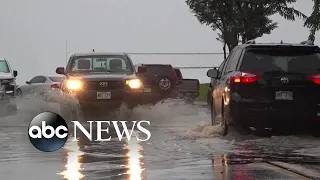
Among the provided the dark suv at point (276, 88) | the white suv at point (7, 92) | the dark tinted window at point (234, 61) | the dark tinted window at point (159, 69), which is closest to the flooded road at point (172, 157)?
the dark suv at point (276, 88)

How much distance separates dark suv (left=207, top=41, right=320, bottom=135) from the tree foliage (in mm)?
→ 33580

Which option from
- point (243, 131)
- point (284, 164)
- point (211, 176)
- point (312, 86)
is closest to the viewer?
point (211, 176)

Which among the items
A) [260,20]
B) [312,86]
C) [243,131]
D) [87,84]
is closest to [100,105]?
[87,84]

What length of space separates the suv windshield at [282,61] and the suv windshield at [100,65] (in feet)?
23.3

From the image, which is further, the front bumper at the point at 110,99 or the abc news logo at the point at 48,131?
the front bumper at the point at 110,99

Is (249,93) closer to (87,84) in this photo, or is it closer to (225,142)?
(225,142)

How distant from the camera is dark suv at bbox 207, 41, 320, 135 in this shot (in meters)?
14.6

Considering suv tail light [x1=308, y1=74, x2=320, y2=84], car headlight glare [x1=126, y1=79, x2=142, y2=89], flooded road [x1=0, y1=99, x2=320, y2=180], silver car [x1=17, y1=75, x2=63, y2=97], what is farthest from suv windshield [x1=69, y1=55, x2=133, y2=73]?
silver car [x1=17, y1=75, x2=63, y2=97]

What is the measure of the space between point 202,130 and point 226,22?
3554 centimetres

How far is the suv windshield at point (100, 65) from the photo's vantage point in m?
21.6

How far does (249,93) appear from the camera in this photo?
48.0 ft

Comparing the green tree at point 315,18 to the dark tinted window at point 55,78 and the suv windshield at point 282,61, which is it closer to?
the suv windshield at point 282,61

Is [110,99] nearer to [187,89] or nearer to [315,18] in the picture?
[315,18]

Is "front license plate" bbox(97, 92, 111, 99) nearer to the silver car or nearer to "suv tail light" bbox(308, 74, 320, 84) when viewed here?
"suv tail light" bbox(308, 74, 320, 84)
